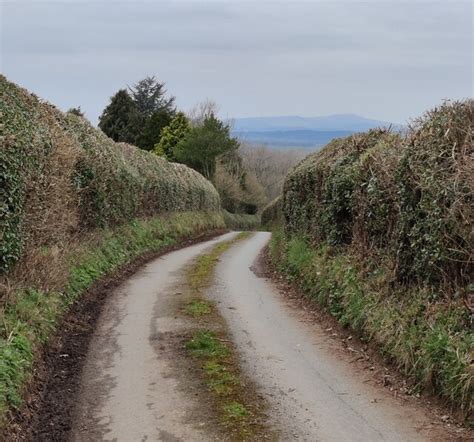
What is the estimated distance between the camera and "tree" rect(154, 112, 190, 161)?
5634 centimetres

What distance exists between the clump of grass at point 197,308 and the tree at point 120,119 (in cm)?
5213

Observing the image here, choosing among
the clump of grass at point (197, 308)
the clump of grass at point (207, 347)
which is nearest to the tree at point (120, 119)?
the clump of grass at point (197, 308)

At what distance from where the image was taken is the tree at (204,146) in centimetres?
5309

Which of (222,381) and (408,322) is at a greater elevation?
(408,322)

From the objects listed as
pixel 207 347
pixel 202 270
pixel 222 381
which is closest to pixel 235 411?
pixel 222 381

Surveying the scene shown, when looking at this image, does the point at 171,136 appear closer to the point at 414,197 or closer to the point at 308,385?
the point at 414,197

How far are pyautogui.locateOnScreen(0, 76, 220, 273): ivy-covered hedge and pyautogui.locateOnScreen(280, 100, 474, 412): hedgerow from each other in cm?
550

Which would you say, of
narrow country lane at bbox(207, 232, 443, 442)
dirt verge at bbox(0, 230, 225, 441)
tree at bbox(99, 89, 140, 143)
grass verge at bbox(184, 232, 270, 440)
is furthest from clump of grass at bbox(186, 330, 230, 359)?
tree at bbox(99, 89, 140, 143)

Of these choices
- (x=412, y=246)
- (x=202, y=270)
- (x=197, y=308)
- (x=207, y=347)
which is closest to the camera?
(x=412, y=246)

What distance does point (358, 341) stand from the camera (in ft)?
27.8

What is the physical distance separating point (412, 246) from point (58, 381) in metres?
5.15

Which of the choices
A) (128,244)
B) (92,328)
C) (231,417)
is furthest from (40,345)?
(128,244)

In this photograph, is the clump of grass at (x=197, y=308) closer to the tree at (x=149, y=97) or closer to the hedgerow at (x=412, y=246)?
the hedgerow at (x=412, y=246)

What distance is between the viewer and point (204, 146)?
53.2 m
